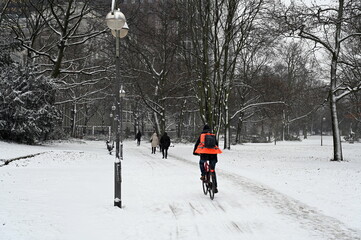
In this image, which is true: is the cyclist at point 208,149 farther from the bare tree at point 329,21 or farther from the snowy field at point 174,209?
the bare tree at point 329,21

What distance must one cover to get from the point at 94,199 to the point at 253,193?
4404mm

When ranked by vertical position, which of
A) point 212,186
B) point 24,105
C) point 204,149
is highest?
point 24,105

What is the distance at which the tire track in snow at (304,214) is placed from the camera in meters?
5.76

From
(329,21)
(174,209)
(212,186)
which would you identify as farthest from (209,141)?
(329,21)

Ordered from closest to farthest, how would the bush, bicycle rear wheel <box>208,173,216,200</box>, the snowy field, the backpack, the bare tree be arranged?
the snowy field
bicycle rear wheel <box>208,173,216,200</box>
the backpack
the bare tree
the bush

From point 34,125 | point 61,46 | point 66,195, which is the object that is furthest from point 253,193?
point 61,46

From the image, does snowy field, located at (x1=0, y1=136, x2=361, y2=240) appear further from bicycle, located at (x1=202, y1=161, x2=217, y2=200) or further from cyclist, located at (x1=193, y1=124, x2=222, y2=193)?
cyclist, located at (x1=193, y1=124, x2=222, y2=193)

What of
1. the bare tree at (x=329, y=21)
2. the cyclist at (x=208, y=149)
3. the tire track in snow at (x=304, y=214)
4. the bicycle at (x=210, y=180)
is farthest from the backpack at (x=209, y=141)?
the bare tree at (x=329, y=21)

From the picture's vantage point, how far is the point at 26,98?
21.8 meters

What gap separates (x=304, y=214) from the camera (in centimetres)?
712

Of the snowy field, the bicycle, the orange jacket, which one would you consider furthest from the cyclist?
the snowy field

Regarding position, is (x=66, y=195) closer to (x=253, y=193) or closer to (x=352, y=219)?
(x=253, y=193)

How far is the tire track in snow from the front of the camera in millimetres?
5762

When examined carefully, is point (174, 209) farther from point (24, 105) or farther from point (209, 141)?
point (24, 105)
